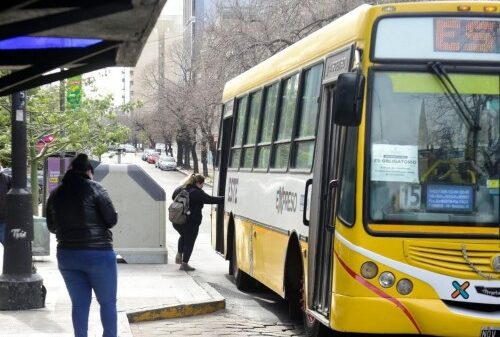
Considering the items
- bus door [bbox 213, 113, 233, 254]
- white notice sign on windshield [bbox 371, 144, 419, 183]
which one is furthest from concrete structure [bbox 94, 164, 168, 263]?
white notice sign on windshield [bbox 371, 144, 419, 183]

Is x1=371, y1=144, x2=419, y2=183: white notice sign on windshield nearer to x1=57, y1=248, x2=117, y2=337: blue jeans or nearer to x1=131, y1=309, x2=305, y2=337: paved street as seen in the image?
x1=57, y1=248, x2=117, y2=337: blue jeans

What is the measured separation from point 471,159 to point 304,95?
2.63m

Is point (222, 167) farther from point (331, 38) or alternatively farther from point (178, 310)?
point (331, 38)

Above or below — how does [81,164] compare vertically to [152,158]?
above

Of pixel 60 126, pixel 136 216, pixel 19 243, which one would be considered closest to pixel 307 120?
pixel 19 243

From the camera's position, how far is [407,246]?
7484 mm

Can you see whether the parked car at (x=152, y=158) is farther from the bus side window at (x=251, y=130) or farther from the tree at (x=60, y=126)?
the bus side window at (x=251, y=130)

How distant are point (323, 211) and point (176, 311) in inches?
133

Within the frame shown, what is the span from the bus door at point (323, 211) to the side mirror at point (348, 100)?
716 millimetres

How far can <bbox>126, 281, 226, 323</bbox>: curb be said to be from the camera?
10734mm

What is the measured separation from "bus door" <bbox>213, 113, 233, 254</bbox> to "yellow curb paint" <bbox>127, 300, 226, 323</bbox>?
371cm

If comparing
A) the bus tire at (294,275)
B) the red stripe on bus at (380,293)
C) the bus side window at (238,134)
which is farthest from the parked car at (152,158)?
the red stripe on bus at (380,293)

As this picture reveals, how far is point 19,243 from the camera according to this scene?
1075 cm

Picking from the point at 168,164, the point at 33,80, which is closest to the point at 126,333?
the point at 33,80
